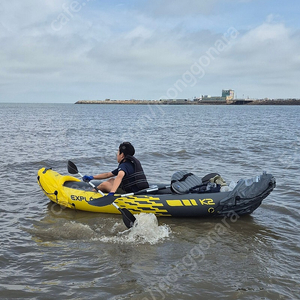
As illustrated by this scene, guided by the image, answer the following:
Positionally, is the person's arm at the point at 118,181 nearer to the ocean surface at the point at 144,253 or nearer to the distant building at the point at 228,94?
the ocean surface at the point at 144,253

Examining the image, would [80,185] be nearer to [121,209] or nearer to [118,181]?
[118,181]

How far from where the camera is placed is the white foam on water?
228 inches

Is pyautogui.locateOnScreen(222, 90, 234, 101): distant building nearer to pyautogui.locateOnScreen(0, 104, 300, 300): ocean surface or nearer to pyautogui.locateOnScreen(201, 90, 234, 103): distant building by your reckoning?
pyautogui.locateOnScreen(201, 90, 234, 103): distant building

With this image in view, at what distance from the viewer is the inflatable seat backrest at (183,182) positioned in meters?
6.94

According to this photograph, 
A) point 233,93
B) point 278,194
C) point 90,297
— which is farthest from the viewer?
point 233,93

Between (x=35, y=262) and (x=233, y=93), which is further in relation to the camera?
(x=233, y=93)

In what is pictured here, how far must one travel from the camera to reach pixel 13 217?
6820 mm

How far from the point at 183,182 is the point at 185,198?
421 mm

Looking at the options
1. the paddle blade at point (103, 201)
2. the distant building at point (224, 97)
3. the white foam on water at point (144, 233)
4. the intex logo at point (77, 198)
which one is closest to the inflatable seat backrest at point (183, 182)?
the white foam on water at point (144, 233)

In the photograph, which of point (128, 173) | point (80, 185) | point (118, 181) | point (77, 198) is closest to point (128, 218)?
point (118, 181)

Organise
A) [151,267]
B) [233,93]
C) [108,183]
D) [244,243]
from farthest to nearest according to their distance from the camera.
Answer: [233,93] < [108,183] < [244,243] < [151,267]

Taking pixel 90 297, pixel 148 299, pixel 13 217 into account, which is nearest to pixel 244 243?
pixel 148 299

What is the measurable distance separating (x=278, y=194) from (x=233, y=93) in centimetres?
18058

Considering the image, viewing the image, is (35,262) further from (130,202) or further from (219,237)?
(219,237)
